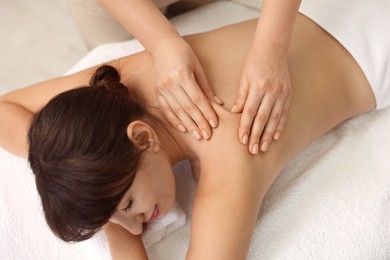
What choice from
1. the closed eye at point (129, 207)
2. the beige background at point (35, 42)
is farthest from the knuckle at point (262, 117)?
the beige background at point (35, 42)

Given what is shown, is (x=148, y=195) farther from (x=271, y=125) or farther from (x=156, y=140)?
(x=271, y=125)

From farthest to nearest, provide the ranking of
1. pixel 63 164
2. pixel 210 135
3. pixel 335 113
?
pixel 335 113, pixel 210 135, pixel 63 164

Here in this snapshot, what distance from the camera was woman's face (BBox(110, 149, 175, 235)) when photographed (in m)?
0.88

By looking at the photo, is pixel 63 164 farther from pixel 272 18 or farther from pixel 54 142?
pixel 272 18

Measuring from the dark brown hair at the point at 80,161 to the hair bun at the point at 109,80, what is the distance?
0.08 meters

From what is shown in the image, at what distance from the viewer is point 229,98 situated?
1.02 meters

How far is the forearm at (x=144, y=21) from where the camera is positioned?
107cm

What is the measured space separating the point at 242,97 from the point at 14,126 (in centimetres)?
56

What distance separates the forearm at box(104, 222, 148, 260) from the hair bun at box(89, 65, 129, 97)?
301 millimetres

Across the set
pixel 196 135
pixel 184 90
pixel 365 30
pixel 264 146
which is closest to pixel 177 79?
pixel 184 90

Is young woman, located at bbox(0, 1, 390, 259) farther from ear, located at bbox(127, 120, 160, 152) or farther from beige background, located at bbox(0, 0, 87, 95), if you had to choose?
beige background, located at bbox(0, 0, 87, 95)

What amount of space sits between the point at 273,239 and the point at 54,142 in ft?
1.81

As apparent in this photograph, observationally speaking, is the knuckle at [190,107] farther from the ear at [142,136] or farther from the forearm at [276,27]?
the forearm at [276,27]

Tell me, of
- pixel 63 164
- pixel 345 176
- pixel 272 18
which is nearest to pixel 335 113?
pixel 345 176
